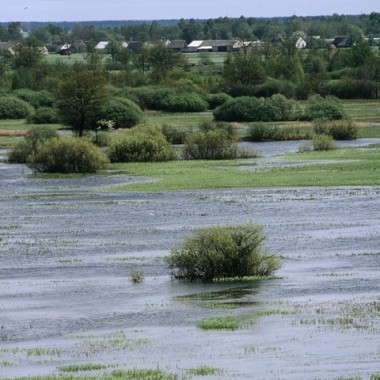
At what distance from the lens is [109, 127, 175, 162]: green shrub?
69.6 m


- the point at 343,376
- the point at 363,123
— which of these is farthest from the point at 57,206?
the point at 363,123

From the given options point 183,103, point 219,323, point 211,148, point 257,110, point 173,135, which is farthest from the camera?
point 183,103

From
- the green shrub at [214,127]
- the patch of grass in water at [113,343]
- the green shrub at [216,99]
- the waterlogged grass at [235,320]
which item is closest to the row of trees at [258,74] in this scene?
the green shrub at [216,99]

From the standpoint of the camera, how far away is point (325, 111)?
97.5 metres

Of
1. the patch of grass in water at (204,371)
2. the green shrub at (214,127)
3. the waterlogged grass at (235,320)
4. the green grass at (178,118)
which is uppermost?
the patch of grass in water at (204,371)

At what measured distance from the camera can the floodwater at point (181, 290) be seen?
22.9 metres

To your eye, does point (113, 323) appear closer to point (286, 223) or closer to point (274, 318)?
point (274, 318)

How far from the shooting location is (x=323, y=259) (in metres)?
35.7

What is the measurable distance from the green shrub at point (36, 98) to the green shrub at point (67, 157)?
177ft

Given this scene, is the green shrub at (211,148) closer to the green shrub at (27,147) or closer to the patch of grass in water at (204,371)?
the green shrub at (27,147)

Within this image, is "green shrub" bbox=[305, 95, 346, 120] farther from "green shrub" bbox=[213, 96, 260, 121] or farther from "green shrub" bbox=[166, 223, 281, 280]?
"green shrub" bbox=[166, 223, 281, 280]

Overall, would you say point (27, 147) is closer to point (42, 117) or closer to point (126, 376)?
point (42, 117)

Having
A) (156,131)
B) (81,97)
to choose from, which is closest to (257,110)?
(81,97)

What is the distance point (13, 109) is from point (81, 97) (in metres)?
32.4
